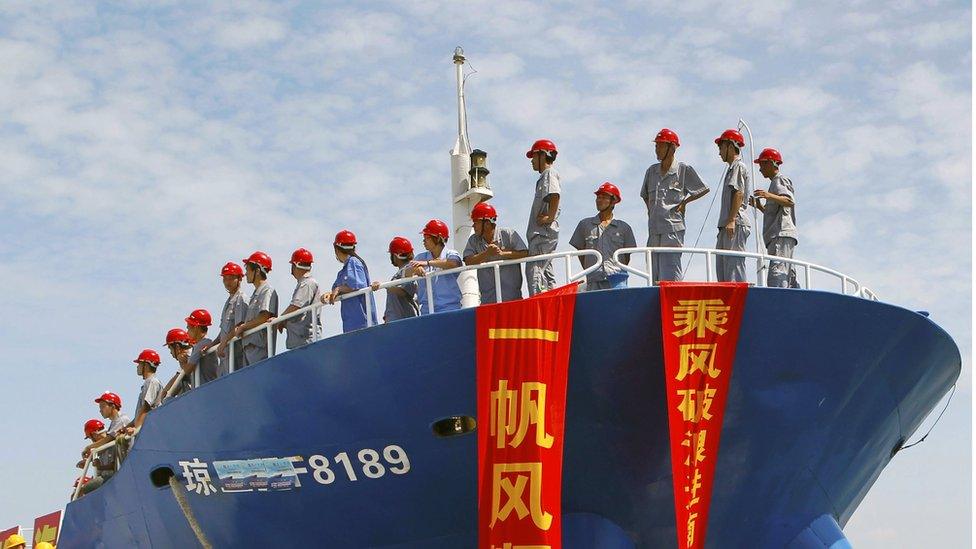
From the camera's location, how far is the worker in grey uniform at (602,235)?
40.2 feet

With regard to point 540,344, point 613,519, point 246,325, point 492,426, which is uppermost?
point 246,325

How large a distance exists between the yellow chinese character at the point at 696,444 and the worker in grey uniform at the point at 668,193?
2.14 meters

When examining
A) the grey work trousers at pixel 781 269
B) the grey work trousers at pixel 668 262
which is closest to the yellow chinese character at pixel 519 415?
the grey work trousers at pixel 668 262

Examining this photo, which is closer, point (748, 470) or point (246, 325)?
point (748, 470)

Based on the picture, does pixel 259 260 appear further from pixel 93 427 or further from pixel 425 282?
pixel 93 427

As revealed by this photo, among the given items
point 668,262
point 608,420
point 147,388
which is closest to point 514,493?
point 608,420

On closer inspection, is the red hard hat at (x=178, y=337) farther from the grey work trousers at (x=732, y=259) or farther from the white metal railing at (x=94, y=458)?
the grey work trousers at (x=732, y=259)

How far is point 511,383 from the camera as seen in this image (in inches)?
434

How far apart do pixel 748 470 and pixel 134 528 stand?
303 inches

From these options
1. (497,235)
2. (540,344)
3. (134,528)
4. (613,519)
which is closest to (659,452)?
(613,519)

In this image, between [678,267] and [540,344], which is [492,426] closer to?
[540,344]

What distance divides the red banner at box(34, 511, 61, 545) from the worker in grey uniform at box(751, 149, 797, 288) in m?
10.8

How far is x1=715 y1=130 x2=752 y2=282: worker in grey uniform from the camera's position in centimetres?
1254

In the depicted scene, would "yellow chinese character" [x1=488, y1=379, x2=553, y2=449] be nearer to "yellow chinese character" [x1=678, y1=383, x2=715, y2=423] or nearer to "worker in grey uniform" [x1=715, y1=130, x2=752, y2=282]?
"yellow chinese character" [x1=678, y1=383, x2=715, y2=423]
